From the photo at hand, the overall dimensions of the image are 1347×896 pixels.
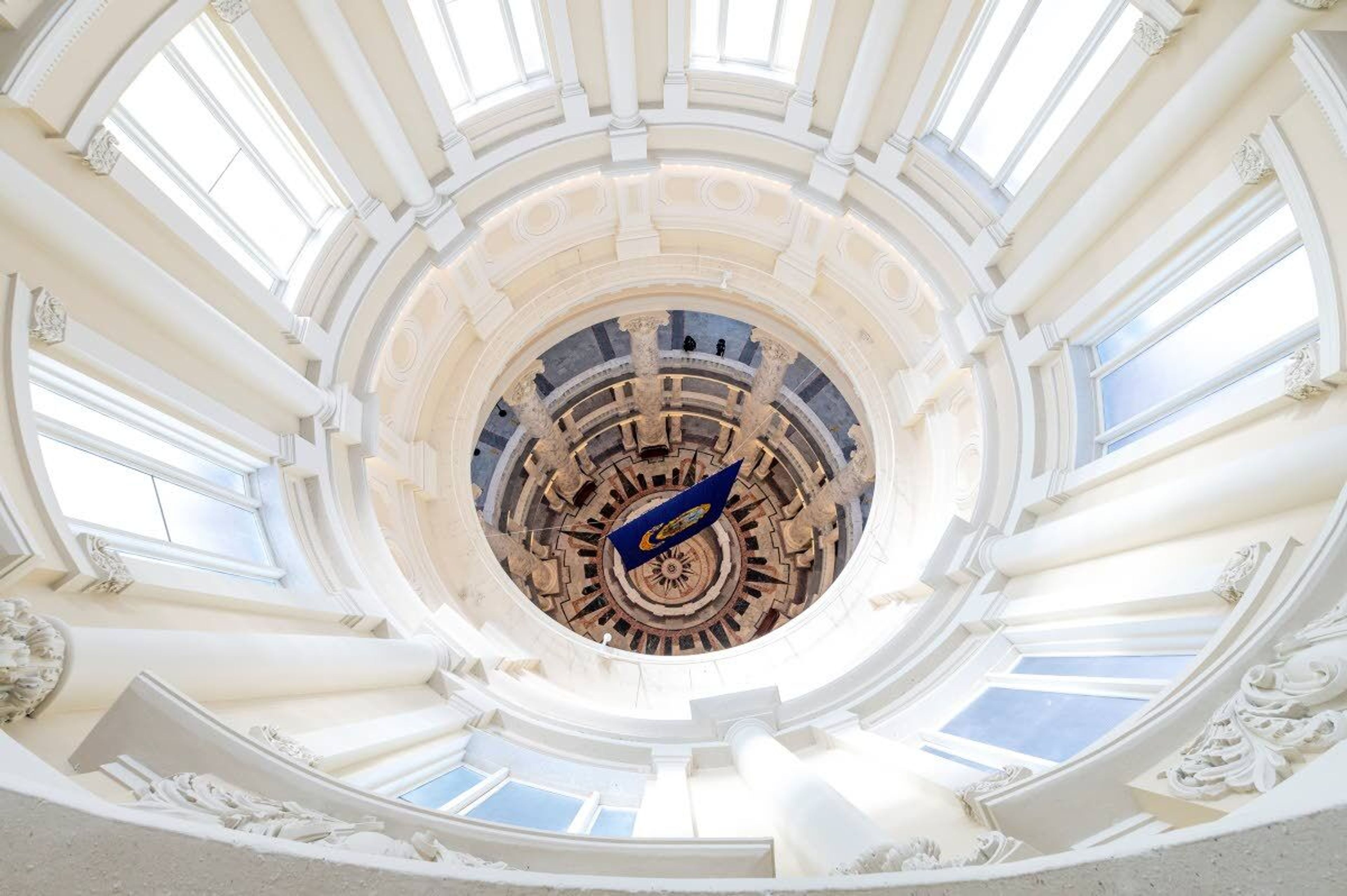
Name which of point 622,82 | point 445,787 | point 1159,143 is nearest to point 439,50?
point 622,82

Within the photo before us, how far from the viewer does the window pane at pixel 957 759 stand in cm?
632

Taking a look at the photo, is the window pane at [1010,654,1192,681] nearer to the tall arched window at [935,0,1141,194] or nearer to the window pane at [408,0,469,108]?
the tall arched window at [935,0,1141,194]

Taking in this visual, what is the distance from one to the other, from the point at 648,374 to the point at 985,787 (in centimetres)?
1551

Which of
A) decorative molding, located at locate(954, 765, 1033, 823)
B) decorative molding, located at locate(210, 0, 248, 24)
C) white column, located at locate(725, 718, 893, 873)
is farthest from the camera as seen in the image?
decorative molding, located at locate(210, 0, 248, 24)

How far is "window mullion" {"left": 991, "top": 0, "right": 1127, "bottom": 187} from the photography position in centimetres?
769

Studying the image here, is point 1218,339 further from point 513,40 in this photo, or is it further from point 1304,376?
point 513,40

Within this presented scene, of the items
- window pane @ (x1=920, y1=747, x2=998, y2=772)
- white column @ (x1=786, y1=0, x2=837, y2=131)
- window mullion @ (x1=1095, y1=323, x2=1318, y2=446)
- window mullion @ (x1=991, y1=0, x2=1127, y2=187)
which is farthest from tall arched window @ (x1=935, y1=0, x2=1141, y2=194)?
window pane @ (x1=920, y1=747, x2=998, y2=772)

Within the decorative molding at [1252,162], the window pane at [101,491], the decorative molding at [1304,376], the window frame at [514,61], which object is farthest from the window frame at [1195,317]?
the window pane at [101,491]

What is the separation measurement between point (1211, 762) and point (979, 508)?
696 centimetres

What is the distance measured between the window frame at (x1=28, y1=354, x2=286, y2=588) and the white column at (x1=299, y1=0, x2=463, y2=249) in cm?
445

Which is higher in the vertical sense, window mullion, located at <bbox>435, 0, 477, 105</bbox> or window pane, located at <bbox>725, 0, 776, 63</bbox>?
window pane, located at <bbox>725, 0, 776, 63</bbox>

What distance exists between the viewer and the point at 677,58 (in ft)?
34.6

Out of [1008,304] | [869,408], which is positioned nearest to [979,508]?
[1008,304]

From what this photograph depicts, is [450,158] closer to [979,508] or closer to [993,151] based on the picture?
[993,151]
